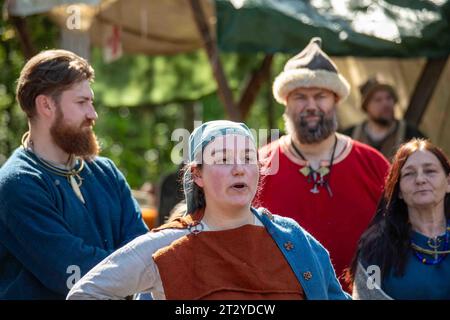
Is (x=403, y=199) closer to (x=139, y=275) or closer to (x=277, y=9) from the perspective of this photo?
(x=139, y=275)

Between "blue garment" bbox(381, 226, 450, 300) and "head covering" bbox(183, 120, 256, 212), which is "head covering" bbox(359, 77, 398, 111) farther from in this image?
"head covering" bbox(183, 120, 256, 212)

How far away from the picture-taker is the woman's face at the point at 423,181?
4.47m

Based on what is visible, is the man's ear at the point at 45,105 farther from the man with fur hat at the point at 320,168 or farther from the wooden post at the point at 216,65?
the wooden post at the point at 216,65

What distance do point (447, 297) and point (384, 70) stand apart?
16.5 ft

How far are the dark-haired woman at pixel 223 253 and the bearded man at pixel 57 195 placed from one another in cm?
78

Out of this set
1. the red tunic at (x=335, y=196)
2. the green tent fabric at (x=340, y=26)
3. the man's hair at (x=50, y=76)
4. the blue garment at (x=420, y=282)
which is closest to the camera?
the man's hair at (x=50, y=76)

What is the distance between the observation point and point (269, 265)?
3.26 m

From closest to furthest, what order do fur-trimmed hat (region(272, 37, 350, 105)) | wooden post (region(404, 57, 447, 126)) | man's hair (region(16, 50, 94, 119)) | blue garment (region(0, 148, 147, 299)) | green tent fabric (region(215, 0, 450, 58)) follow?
1. blue garment (region(0, 148, 147, 299))
2. man's hair (region(16, 50, 94, 119))
3. fur-trimmed hat (region(272, 37, 350, 105))
4. green tent fabric (region(215, 0, 450, 58))
5. wooden post (region(404, 57, 447, 126))

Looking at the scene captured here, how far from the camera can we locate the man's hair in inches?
164

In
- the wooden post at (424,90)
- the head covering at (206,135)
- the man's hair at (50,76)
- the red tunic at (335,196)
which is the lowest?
the red tunic at (335,196)

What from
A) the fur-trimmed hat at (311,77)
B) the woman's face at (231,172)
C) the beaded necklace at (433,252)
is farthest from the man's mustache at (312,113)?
the woman's face at (231,172)

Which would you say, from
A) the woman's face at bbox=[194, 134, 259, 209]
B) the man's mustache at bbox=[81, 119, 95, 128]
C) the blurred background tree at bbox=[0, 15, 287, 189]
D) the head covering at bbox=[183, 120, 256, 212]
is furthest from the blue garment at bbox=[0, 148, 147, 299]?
the blurred background tree at bbox=[0, 15, 287, 189]

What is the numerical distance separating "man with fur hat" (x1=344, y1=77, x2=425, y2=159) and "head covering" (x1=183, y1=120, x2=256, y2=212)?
3.72 metres
